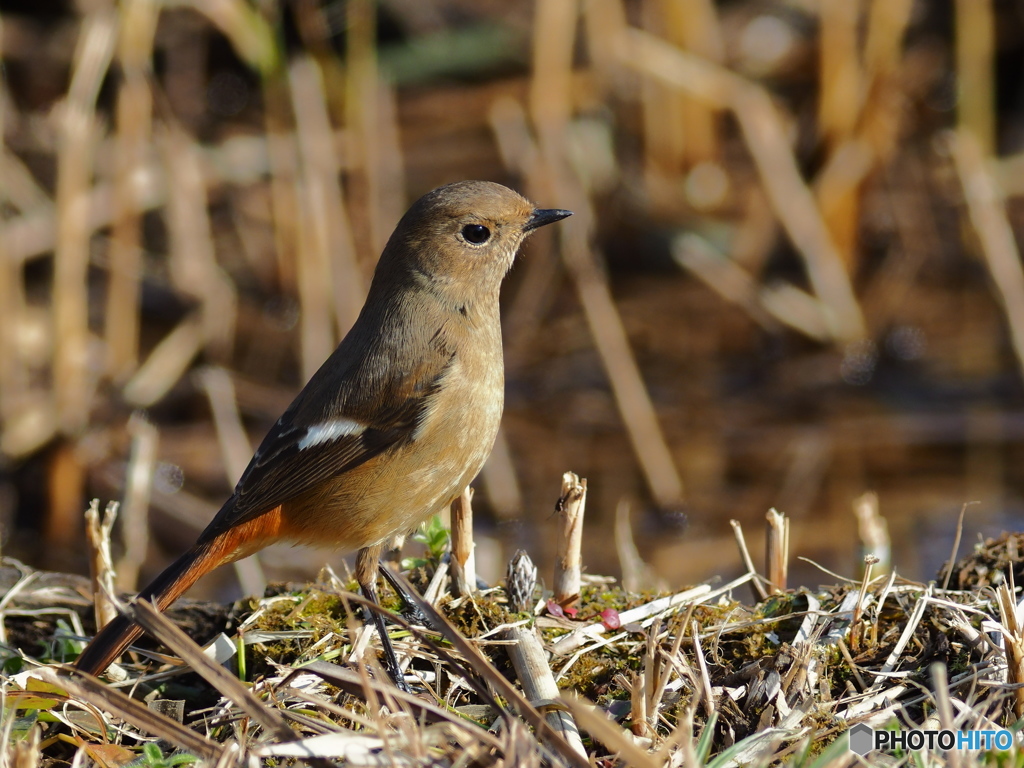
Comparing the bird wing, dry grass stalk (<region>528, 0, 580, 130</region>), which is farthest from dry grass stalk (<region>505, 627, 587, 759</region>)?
dry grass stalk (<region>528, 0, 580, 130</region>)

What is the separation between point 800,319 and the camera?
851cm

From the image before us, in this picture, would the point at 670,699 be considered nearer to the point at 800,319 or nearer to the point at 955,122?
the point at 800,319

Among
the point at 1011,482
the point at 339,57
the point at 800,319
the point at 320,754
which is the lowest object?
the point at 1011,482

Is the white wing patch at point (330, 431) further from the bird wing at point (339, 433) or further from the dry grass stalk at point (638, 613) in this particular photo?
the dry grass stalk at point (638, 613)

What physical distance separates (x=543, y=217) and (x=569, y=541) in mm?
1427

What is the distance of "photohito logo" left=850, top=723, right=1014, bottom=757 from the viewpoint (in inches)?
115

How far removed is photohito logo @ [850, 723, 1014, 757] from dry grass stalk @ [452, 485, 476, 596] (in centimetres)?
128

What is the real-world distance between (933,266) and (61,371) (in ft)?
21.5

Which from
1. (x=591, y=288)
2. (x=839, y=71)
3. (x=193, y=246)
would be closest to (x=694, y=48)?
(x=839, y=71)

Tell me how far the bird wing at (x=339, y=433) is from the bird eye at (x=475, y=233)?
1.79ft

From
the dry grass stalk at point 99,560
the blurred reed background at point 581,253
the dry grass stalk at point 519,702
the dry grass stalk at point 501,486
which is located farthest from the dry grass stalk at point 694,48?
the dry grass stalk at point 519,702

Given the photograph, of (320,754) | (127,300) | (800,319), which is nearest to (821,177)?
(800,319)

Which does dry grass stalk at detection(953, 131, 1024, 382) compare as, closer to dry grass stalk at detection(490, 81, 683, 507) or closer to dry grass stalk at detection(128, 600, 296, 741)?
dry grass stalk at detection(490, 81, 683, 507)

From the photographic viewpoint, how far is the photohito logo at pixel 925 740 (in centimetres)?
292
